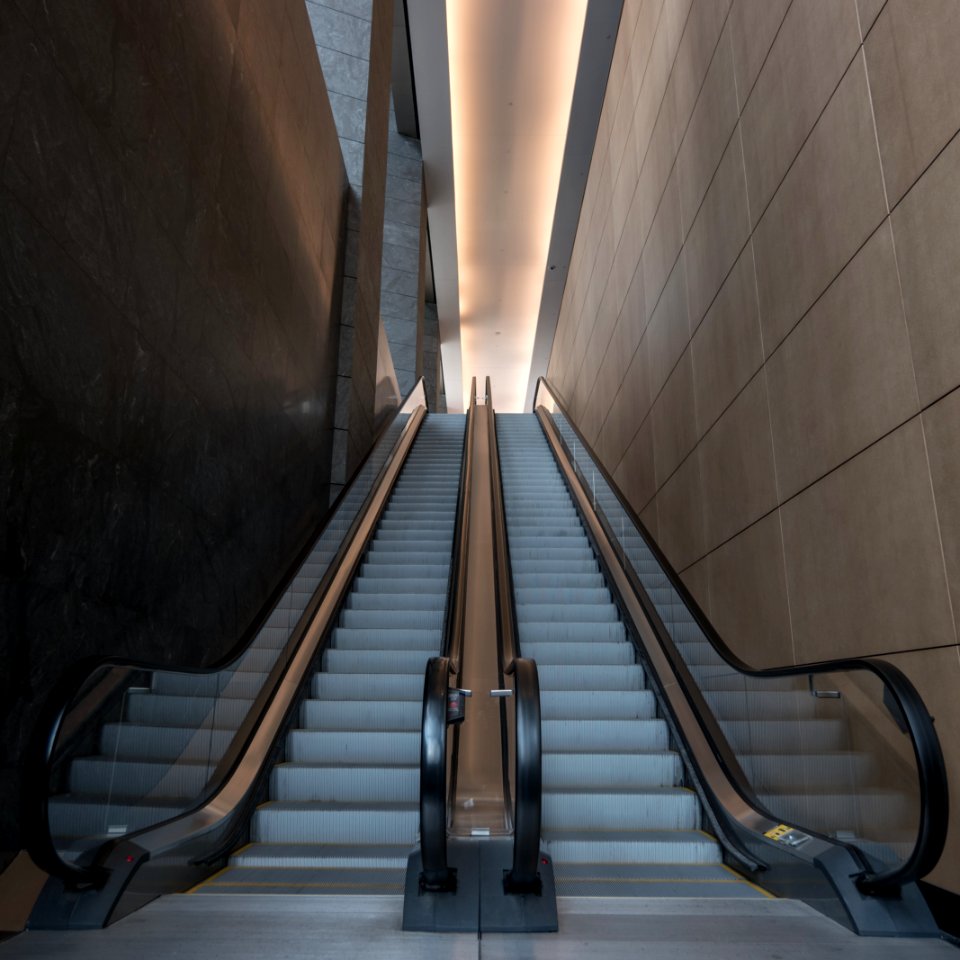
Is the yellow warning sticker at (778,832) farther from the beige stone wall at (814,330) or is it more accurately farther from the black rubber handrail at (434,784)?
the black rubber handrail at (434,784)

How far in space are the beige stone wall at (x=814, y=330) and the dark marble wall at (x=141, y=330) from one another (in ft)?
9.62

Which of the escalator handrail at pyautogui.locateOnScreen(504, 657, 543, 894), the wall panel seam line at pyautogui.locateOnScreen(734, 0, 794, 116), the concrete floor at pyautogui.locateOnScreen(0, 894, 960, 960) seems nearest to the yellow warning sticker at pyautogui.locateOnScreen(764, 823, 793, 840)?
the concrete floor at pyautogui.locateOnScreen(0, 894, 960, 960)

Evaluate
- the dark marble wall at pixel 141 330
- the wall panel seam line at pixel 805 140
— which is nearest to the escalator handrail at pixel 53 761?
the dark marble wall at pixel 141 330

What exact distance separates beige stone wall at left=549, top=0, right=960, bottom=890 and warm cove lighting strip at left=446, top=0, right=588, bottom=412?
5.12 meters

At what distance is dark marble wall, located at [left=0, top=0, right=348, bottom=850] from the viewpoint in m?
2.55

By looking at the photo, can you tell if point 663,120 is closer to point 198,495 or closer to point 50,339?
point 198,495

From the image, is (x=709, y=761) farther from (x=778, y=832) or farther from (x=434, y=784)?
(x=434, y=784)

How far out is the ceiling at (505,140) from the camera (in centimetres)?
1081

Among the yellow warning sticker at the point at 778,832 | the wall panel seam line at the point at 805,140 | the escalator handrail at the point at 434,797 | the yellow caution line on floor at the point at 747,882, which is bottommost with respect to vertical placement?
the yellow caution line on floor at the point at 747,882

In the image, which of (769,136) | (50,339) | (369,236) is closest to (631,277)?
(369,236)

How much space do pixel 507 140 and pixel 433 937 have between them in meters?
13.6

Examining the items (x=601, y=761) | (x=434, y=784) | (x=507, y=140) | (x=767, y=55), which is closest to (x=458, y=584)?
(x=601, y=761)

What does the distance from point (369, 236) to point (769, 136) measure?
5005 mm

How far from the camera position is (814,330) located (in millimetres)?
3598
